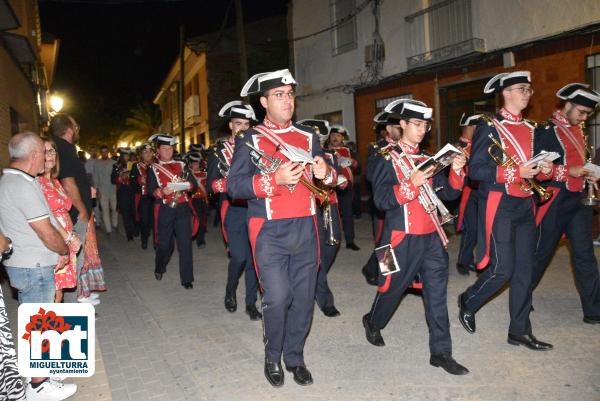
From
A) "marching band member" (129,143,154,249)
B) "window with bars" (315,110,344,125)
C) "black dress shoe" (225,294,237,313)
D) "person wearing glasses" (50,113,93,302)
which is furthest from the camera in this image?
"window with bars" (315,110,344,125)

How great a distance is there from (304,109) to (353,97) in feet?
9.43

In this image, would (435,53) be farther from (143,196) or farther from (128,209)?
(128,209)

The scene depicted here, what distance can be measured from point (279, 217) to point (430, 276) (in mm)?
1366

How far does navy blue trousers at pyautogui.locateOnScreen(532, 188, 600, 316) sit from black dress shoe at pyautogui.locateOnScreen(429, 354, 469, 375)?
1881 mm

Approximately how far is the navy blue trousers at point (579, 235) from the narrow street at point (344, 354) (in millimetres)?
316

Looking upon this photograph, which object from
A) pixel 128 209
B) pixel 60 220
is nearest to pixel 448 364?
pixel 60 220

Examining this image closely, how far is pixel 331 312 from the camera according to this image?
18.8 ft

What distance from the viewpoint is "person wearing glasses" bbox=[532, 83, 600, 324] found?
16.4ft

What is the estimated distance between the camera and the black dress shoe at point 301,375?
3986mm

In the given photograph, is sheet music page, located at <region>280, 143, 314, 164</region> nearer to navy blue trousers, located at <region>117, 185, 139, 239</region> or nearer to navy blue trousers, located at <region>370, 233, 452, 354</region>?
navy blue trousers, located at <region>370, 233, 452, 354</region>

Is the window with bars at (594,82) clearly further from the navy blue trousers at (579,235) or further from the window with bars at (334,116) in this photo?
the window with bars at (334,116)

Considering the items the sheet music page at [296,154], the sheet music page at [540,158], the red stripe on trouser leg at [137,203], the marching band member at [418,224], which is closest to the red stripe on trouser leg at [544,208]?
the sheet music page at [540,158]

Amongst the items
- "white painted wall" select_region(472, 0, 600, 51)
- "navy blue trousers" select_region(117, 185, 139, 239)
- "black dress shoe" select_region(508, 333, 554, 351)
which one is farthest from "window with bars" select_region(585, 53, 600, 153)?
"navy blue trousers" select_region(117, 185, 139, 239)

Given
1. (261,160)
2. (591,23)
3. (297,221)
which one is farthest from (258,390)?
(591,23)
